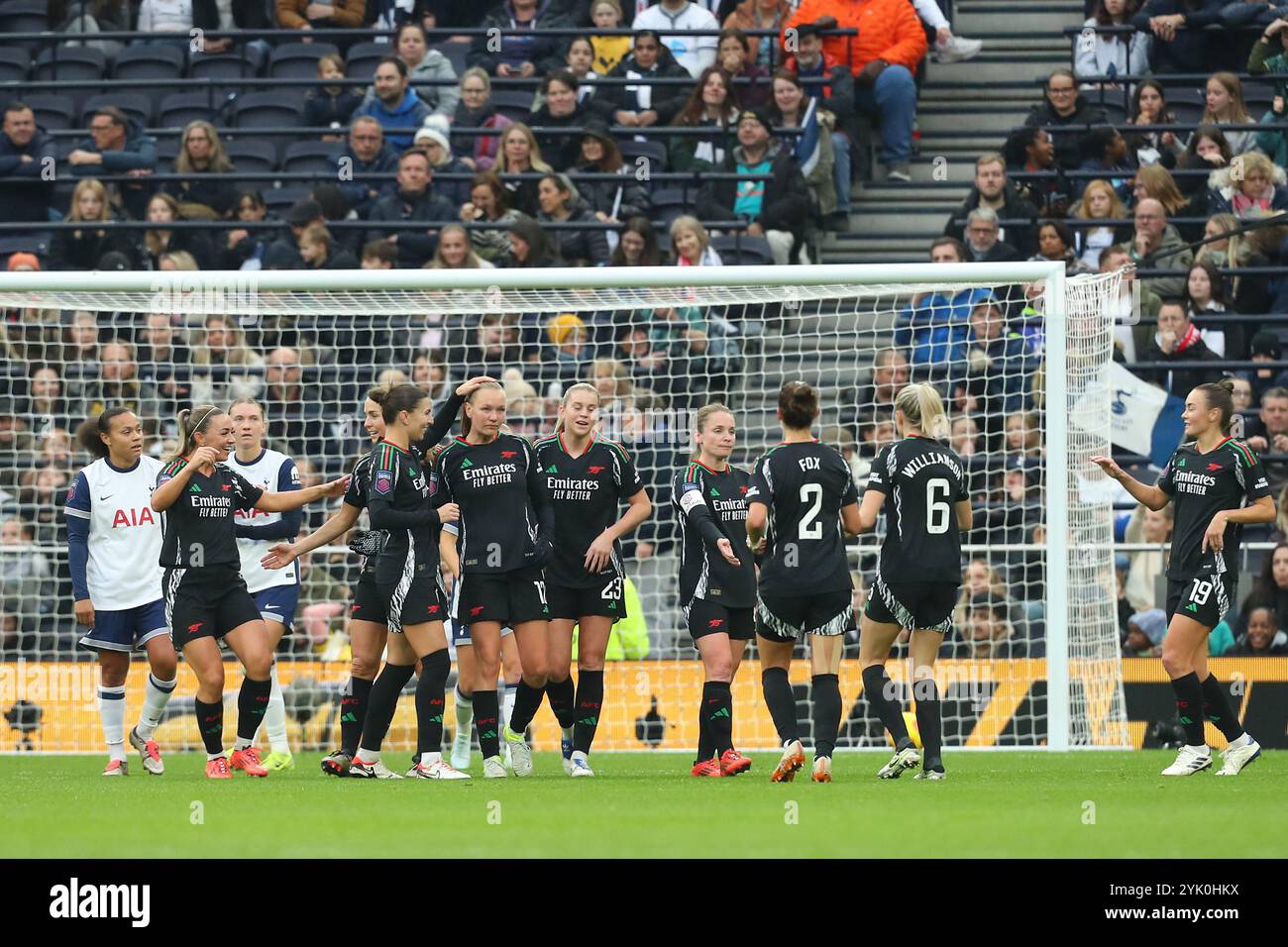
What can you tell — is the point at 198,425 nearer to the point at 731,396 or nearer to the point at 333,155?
the point at 731,396

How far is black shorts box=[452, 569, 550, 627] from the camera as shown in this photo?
1038 cm

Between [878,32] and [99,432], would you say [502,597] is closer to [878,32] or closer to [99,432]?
[99,432]

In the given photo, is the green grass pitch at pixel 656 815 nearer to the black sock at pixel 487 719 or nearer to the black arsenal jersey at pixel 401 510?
the black sock at pixel 487 719

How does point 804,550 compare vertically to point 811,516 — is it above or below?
below

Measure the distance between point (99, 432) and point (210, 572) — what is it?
170 cm

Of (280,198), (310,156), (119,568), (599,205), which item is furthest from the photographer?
(310,156)

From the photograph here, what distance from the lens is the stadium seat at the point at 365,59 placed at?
67.1 ft

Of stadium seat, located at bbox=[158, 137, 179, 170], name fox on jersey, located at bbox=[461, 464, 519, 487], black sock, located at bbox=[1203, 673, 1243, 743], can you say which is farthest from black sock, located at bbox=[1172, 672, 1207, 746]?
stadium seat, located at bbox=[158, 137, 179, 170]

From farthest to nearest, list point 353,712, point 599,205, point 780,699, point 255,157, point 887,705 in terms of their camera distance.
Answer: point 255,157 < point 599,205 < point 353,712 < point 780,699 < point 887,705

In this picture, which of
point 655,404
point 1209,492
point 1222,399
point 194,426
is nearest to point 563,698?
point 194,426

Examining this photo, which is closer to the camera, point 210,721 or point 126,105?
point 210,721

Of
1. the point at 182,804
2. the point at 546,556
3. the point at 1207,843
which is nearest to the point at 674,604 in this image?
the point at 546,556

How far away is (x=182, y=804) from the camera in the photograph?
28.9ft

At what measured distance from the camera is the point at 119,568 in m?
11.7
